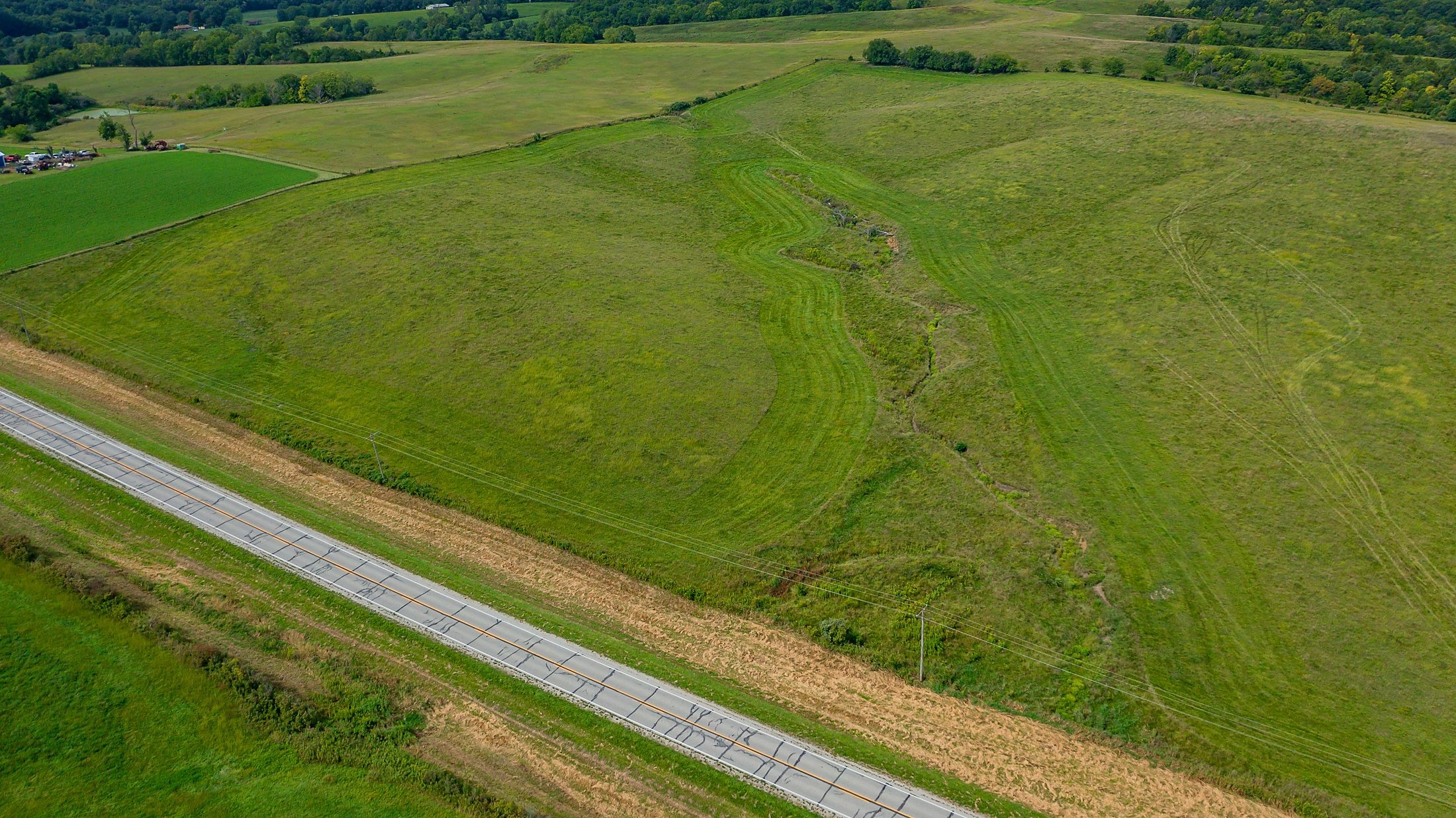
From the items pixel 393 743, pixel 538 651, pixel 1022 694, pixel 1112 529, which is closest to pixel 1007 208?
pixel 1112 529

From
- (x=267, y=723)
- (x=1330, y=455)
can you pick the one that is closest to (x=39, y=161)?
(x=267, y=723)

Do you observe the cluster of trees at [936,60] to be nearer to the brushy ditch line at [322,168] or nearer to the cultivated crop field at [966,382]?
the brushy ditch line at [322,168]

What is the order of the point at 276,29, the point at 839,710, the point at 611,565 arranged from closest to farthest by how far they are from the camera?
the point at 839,710 < the point at 611,565 < the point at 276,29

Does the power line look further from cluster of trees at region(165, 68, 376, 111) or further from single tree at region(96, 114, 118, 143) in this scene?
cluster of trees at region(165, 68, 376, 111)

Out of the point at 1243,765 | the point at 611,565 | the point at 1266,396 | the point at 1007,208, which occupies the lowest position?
the point at 1243,765

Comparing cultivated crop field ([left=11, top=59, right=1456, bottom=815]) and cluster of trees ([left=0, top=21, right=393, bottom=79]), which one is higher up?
cluster of trees ([left=0, top=21, right=393, bottom=79])

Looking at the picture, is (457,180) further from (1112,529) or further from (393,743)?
(1112,529)

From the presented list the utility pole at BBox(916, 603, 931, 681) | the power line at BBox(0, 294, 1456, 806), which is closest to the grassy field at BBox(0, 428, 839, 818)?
the utility pole at BBox(916, 603, 931, 681)

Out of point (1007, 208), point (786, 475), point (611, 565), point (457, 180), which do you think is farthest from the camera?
point (457, 180)
